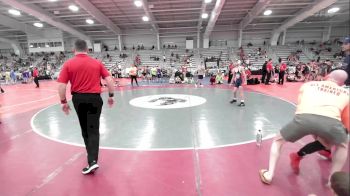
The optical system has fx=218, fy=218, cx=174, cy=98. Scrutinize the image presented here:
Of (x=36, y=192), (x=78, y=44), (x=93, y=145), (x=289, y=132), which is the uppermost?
(x=78, y=44)

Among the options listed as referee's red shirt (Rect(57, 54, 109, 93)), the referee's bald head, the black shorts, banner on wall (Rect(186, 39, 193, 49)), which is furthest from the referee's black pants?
banner on wall (Rect(186, 39, 193, 49))

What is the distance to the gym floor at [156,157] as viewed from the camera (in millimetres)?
3053

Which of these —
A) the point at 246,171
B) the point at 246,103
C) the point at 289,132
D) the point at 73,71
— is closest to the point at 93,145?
the point at 73,71

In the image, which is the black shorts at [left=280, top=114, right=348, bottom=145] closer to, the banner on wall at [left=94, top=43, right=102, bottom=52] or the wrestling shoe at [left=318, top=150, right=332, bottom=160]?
the wrestling shoe at [left=318, top=150, right=332, bottom=160]

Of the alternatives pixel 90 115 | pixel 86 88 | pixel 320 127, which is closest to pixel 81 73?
pixel 86 88

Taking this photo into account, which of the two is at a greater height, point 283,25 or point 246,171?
point 283,25

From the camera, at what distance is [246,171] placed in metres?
3.42

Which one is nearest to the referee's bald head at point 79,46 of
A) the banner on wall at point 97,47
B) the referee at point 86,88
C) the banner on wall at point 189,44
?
the referee at point 86,88

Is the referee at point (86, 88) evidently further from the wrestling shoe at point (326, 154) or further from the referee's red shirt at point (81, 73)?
the wrestling shoe at point (326, 154)

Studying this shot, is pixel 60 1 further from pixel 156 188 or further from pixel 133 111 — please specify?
pixel 156 188

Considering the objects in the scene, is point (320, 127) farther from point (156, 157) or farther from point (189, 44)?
point (189, 44)

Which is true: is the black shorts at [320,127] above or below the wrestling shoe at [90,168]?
above

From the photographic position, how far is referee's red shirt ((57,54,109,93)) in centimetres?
320

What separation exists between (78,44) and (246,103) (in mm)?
6809
